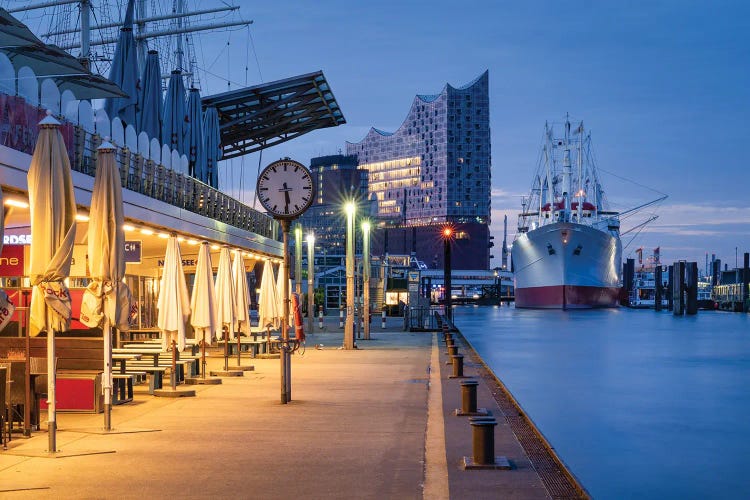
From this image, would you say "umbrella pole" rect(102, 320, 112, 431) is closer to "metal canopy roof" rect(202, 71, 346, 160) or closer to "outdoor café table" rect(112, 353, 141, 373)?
"outdoor café table" rect(112, 353, 141, 373)

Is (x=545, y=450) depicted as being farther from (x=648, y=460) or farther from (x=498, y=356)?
(x=498, y=356)

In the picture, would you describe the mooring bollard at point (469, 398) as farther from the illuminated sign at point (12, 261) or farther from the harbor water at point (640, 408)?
the illuminated sign at point (12, 261)

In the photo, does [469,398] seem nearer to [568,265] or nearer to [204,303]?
[204,303]

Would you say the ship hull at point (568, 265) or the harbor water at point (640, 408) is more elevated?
the ship hull at point (568, 265)

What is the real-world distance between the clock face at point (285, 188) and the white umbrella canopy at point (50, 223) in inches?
209

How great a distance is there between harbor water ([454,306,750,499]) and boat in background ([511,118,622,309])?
50425 mm

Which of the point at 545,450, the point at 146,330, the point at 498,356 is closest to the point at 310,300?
the point at 498,356

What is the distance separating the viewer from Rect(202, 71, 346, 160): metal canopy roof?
42.8 meters

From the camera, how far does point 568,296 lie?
112688mm

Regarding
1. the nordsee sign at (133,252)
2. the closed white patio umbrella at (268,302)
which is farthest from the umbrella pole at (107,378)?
the closed white patio umbrella at (268,302)

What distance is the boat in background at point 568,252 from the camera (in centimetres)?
10806

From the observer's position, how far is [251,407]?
48.5 ft

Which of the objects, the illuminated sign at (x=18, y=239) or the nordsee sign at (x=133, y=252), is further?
the nordsee sign at (x=133, y=252)

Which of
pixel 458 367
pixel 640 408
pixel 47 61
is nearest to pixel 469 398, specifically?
pixel 458 367
